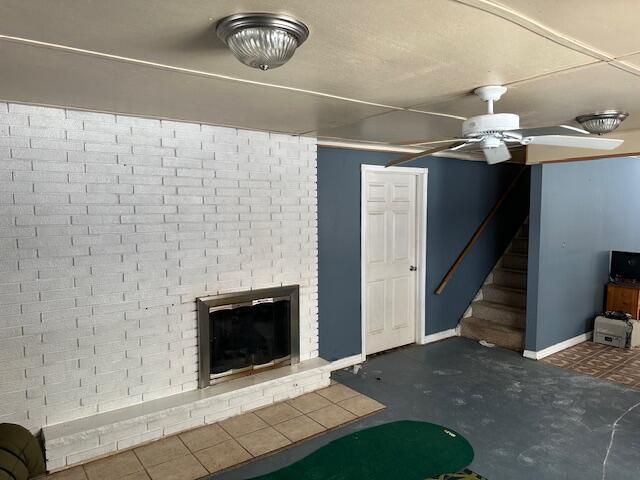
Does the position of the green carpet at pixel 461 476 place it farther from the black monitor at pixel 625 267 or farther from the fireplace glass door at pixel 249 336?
the black monitor at pixel 625 267

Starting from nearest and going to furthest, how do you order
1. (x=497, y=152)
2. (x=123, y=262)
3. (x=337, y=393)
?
1. (x=497, y=152)
2. (x=123, y=262)
3. (x=337, y=393)

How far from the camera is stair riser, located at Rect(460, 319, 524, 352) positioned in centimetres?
508

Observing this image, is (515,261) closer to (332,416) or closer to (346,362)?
(346,362)

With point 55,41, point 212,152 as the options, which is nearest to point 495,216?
point 212,152

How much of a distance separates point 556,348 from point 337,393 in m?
2.73

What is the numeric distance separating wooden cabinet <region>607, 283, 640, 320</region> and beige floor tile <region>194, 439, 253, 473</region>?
496 centimetres

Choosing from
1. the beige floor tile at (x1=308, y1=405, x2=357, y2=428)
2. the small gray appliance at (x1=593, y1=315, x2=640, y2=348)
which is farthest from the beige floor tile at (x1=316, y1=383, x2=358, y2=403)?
the small gray appliance at (x1=593, y1=315, x2=640, y2=348)

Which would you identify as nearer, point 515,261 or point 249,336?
point 249,336

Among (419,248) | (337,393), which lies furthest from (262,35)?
(419,248)

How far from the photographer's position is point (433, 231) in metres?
5.32

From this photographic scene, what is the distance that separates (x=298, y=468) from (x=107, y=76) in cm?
248

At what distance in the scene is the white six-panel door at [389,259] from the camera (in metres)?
4.80

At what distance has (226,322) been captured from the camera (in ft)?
11.8

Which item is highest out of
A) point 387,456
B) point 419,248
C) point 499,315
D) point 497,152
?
point 497,152
